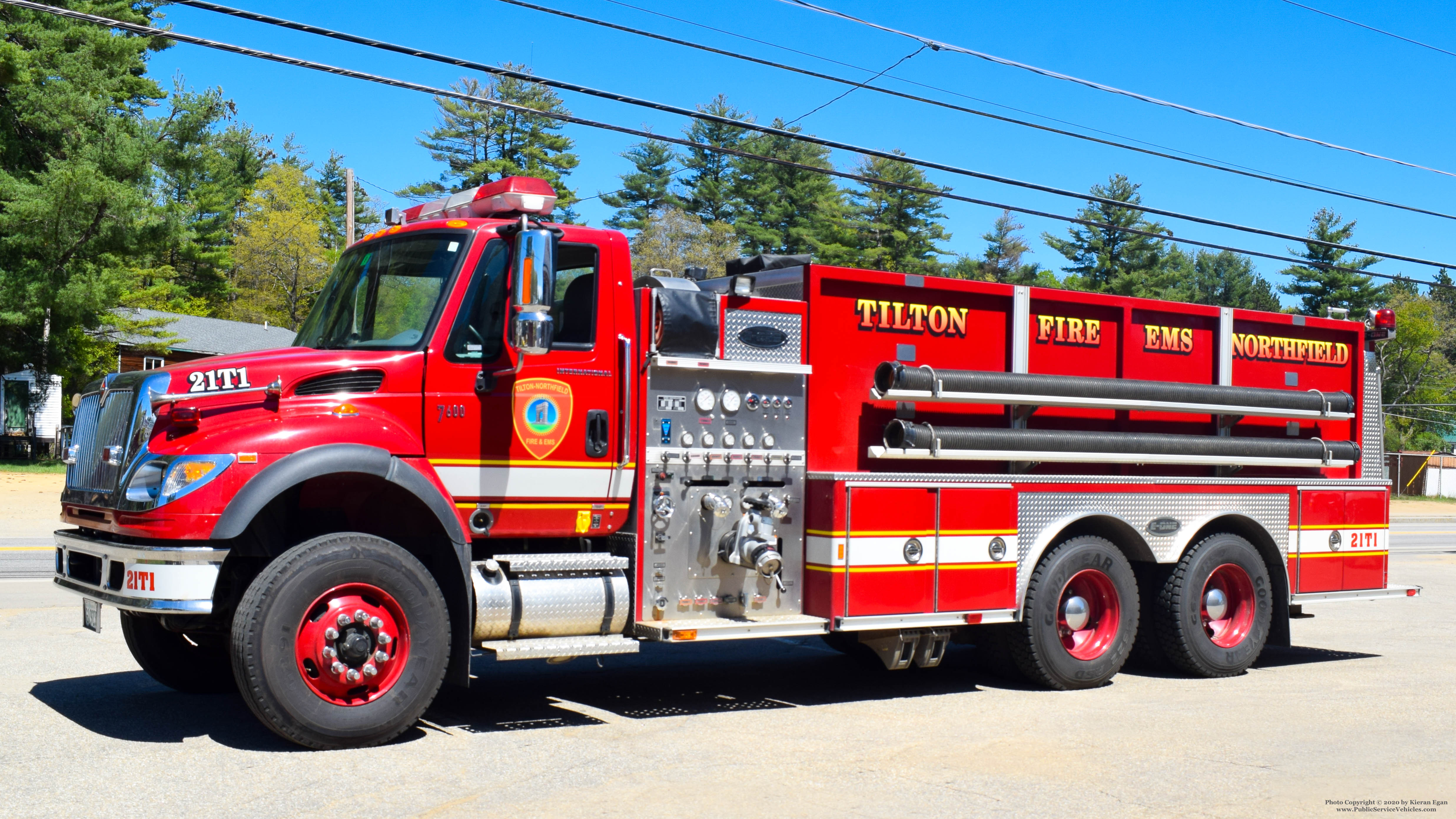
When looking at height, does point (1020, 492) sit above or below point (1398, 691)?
above

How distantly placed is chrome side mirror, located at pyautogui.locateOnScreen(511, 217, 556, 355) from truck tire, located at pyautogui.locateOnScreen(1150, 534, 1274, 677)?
5230mm

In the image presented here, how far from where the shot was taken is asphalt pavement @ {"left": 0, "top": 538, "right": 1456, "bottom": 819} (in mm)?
5605

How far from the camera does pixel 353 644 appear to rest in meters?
6.39

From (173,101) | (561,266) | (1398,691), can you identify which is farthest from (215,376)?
(173,101)

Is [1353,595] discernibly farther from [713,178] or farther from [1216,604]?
[713,178]

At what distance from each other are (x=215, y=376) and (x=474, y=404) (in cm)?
131

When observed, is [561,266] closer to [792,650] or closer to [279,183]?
[792,650]

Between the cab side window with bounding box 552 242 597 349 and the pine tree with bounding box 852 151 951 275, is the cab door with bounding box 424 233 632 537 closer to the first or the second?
the cab side window with bounding box 552 242 597 349

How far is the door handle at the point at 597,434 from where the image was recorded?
7.38m

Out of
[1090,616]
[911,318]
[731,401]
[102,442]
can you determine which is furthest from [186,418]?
[1090,616]

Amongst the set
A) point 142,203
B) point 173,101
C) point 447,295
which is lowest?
point 447,295

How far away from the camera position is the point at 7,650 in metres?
9.01

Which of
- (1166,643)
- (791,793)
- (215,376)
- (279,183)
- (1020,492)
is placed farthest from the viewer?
(279,183)

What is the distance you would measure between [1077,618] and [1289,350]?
3223 millimetres
